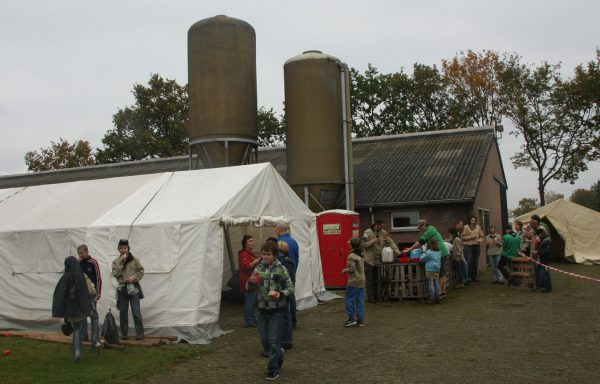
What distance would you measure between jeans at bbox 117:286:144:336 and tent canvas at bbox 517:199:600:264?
60.9ft

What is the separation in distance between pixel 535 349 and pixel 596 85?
92.5 feet

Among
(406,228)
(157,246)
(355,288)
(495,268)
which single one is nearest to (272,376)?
(355,288)

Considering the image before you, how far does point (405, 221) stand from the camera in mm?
21109

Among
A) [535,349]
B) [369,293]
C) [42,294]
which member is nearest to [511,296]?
[369,293]

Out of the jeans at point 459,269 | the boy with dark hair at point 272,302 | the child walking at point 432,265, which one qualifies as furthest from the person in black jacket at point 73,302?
→ the jeans at point 459,269

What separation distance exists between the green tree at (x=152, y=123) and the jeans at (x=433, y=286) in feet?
114

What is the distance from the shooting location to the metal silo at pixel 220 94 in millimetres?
16156

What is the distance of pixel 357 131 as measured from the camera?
4256cm

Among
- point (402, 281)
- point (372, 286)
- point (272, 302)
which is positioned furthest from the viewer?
point (372, 286)

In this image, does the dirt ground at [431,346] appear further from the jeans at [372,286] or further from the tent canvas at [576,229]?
the tent canvas at [576,229]

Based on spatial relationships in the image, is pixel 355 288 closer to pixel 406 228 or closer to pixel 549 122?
pixel 406 228

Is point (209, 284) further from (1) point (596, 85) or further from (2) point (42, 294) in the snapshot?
(1) point (596, 85)

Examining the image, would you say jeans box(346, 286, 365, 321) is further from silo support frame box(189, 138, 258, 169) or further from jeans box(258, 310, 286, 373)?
silo support frame box(189, 138, 258, 169)

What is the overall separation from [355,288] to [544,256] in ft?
20.0
